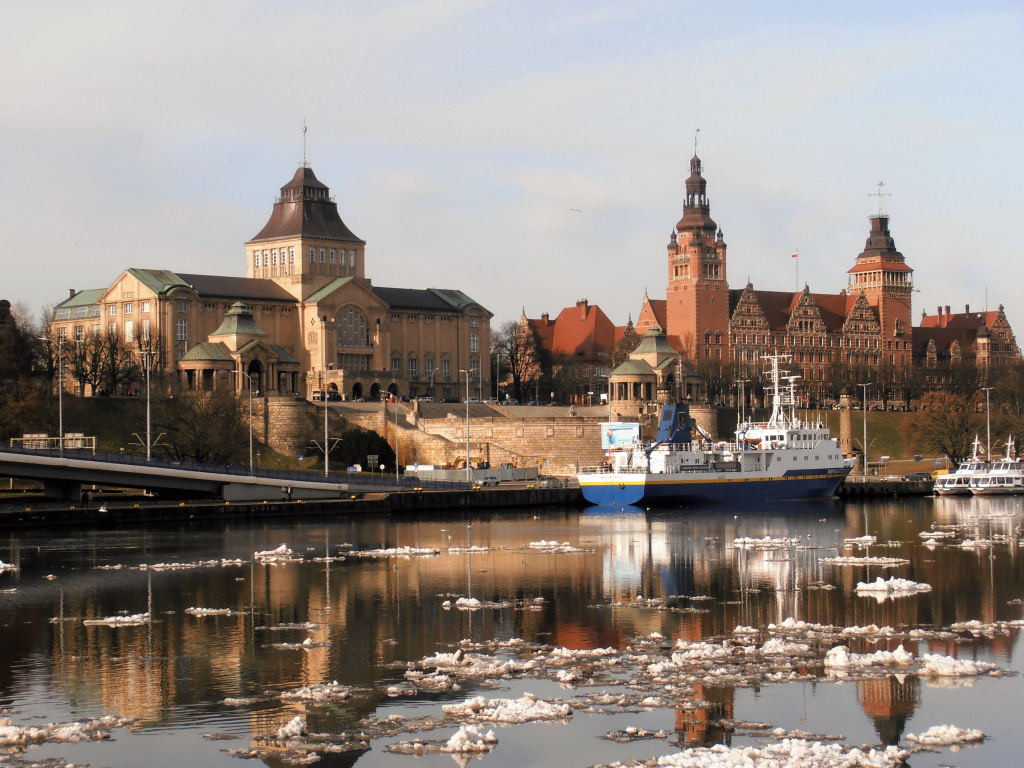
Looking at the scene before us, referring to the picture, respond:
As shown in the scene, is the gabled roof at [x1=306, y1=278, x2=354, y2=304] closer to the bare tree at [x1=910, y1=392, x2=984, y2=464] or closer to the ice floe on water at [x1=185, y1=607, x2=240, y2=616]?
the bare tree at [x1=910, y1=392, x2=984, y2=464]

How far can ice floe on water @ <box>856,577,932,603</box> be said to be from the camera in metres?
48.2

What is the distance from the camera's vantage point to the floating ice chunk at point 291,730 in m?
30.1

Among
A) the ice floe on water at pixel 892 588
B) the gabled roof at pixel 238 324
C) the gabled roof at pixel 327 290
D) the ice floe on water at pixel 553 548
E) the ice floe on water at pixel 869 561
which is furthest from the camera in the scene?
the gabled roof at pixel 327 290

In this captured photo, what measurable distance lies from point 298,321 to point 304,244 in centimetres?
823

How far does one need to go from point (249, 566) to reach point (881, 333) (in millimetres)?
146839

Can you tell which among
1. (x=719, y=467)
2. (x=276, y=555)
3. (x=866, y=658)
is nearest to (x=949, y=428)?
(x=719, y=467)

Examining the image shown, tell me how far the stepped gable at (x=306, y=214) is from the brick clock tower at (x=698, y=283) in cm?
4749

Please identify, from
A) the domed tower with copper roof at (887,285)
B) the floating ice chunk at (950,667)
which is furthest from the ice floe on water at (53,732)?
the domed tower with copper roof at (887,285)

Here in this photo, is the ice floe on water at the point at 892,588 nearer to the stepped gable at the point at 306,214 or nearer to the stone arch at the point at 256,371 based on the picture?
the stone arch at the point at 256,371

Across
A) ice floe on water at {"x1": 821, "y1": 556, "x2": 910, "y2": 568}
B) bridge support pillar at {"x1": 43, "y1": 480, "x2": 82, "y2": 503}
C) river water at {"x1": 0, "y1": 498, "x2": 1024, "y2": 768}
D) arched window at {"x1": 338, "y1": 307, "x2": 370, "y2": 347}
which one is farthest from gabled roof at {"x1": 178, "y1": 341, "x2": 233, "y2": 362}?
ice floe on water at {"x1": 821, "y1": 556, "x2": 910, "y2": 568}

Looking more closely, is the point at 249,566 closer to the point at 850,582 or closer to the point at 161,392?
the point at 850,582

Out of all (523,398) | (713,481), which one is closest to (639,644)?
(713,481)

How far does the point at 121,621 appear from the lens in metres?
44.3

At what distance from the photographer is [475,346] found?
14912cm
